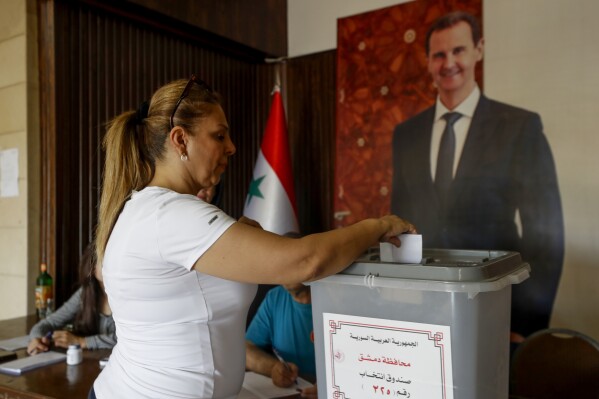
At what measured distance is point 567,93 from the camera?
2309 mm

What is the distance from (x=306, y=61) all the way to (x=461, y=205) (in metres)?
1.35

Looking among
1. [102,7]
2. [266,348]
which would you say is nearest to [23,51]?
[102,7]

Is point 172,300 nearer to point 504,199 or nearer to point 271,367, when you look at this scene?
point 271,367

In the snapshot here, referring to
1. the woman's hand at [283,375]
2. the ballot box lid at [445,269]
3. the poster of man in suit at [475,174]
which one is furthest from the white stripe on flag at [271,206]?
the ballot box lid at [445,269]

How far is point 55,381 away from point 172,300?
0.80m

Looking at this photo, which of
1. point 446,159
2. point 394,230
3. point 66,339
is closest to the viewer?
point 394,230

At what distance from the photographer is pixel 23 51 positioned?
2457 millimetres

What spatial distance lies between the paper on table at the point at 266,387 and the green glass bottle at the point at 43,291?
4.39 feet

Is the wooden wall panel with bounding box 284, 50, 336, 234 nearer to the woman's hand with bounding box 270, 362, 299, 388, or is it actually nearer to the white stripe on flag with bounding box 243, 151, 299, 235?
the white stripe on flag with bounding box 243, 151, 299, 235

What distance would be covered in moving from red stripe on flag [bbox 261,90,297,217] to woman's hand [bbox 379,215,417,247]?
198 cm

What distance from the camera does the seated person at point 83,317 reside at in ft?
6.53

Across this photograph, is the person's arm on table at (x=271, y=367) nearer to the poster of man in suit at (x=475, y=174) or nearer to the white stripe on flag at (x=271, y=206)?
the white stripe on flag at (x=271, y=206)

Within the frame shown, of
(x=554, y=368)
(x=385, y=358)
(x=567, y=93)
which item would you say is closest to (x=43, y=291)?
(x=385, y=358)

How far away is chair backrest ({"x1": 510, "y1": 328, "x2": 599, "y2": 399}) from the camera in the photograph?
1812 mm
